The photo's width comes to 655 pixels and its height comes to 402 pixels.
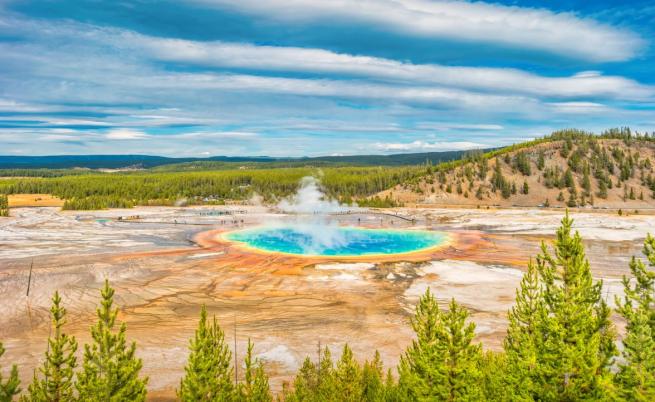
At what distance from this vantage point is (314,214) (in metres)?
92.5

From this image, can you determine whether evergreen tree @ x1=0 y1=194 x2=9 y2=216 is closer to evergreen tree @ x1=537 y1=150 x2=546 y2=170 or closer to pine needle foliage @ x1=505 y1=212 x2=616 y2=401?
pine needle foliage @ x1=505 y1=212 x2=616 y2=401

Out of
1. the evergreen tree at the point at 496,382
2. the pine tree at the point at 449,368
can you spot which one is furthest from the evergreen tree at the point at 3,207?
the pine tree at the point at 449,368

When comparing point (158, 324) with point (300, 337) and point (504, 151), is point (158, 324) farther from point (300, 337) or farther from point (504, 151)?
point (504, 151)

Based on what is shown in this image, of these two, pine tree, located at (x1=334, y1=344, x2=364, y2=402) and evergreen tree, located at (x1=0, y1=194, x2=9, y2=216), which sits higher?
evergreen tree, located at (x1=0, y1=194, x2=9, y2=216)

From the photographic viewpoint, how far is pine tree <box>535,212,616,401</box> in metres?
12.2

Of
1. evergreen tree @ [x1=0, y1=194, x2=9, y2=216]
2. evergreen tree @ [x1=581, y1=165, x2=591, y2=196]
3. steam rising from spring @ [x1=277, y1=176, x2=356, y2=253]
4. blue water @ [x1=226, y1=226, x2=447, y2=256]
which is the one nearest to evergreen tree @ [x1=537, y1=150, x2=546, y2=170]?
evergreen tree @ [x1=581, y1=165, x2=591, y2=196]

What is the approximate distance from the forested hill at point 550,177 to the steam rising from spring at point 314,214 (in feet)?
71.2

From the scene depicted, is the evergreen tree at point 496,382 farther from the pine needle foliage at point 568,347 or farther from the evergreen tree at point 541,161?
the evergreen tree at point 541,161

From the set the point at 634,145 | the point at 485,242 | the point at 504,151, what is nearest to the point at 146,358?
the point at 485,242

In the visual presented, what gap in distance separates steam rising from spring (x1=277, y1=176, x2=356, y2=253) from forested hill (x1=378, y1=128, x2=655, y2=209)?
21705mm

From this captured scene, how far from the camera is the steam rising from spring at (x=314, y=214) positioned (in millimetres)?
55938

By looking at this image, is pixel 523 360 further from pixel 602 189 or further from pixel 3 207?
pixel 602 189

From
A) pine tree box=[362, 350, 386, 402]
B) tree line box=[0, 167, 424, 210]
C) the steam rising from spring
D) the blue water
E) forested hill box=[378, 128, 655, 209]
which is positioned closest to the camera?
pine tree box=[362, 350, 386, 402]

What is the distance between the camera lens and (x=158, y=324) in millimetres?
26422
